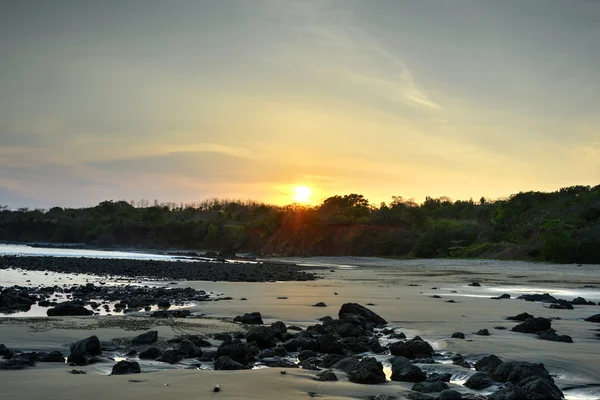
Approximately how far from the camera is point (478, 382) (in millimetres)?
5930

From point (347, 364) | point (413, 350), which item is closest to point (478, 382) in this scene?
point (347, 364)

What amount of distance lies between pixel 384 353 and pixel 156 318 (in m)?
5.41

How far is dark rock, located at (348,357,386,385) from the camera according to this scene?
6.02m

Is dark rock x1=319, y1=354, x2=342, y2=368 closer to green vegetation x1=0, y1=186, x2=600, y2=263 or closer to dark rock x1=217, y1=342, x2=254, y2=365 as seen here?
dark rock x1=217, y1=342, x2=254, y2=365

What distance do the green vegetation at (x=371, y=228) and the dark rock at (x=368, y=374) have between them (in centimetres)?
4085

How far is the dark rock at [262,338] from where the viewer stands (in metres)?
8.50

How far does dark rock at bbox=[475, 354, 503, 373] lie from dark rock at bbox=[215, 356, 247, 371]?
2771mm

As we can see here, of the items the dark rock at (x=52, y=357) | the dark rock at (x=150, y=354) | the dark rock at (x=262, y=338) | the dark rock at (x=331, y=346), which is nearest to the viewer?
the dark rock at (x=52, y=357)

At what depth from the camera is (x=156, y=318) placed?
38.1 feet

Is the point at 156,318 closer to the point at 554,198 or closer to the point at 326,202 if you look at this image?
the point at 554,198

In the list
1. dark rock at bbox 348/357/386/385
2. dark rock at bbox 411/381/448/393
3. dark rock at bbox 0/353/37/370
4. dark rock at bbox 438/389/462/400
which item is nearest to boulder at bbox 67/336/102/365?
dark rock at bbox 0/353/37/370

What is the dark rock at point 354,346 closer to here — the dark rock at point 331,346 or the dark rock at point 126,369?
the dark rock at point 331,346

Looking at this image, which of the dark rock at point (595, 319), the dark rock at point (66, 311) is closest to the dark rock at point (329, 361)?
the dark rock at point (595, 319)

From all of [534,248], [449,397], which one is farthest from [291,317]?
[534,248]
